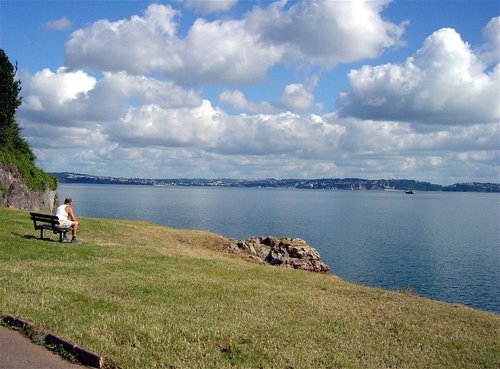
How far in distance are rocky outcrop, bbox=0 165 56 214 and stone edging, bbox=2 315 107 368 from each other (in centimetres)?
3774

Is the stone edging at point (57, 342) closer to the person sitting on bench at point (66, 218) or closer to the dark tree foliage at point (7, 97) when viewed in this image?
the person sitting on bench at point (66, 218)

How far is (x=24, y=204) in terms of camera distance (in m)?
49.0

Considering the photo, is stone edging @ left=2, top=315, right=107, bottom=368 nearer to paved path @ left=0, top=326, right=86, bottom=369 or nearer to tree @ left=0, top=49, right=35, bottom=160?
paved path @ left=0, top=326, right=86, bottom=369

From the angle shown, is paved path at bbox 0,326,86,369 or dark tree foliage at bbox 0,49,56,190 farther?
dark tree foliage at bbox 0,49,56,190

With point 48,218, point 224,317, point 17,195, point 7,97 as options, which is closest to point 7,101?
point 7,97

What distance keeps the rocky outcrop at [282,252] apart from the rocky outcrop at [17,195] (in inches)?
871

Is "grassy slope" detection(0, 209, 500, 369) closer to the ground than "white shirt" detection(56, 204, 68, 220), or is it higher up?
closer to the ground

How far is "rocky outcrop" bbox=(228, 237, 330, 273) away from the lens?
3788 cm

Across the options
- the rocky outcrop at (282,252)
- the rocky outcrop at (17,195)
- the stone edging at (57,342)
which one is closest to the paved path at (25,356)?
the stone edging at (57,342)

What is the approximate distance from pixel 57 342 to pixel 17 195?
42649 mm

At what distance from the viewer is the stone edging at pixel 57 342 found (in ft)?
28.8

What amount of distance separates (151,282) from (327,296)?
→ 5.75 meters

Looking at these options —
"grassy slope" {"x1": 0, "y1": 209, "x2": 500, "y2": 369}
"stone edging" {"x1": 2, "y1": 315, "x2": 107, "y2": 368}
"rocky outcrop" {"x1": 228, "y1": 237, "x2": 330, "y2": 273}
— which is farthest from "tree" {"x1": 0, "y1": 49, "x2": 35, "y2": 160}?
"stone edging" {"x1": 2, "y1": 315, "x2": 107, "y2": 368}

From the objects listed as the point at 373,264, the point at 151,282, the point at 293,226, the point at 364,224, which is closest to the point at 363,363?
the point at 151,282
